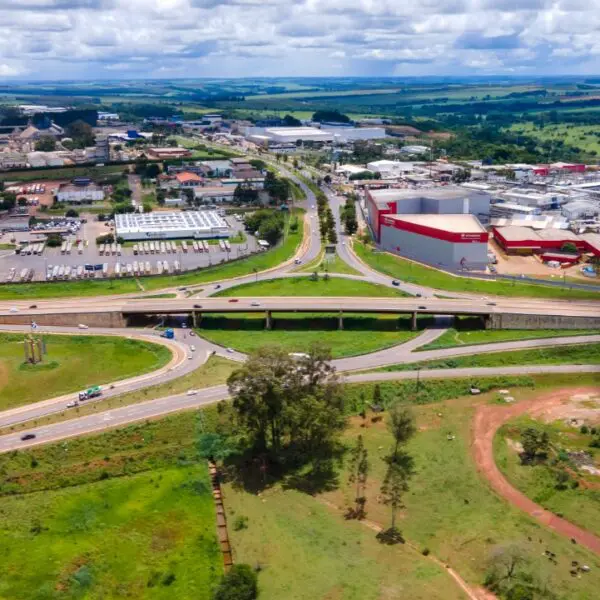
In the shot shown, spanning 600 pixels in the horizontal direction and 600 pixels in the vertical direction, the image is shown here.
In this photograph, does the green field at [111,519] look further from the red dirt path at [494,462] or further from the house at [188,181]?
the house at [188,181]

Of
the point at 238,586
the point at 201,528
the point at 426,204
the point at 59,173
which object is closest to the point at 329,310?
the point at 201,528

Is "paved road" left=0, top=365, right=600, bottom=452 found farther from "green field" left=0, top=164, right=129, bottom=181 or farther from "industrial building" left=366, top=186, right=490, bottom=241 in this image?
"green field" left=0, top=164, right=129, bottom=181

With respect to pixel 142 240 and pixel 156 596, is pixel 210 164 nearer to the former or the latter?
pixel 142 240

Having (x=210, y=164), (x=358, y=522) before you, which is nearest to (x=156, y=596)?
(x=358, y=522)

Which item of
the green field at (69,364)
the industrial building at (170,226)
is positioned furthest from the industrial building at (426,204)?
the green field at (69,364)

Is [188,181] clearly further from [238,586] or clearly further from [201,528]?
[238,586]

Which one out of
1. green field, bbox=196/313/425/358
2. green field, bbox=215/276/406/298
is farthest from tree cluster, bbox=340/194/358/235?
green field, bbox=196/313/425/358
